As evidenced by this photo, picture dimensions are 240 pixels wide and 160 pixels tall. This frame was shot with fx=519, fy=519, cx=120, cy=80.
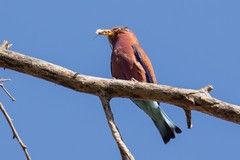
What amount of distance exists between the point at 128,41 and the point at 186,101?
2807 millimetres

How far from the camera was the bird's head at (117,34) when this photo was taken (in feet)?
22.0

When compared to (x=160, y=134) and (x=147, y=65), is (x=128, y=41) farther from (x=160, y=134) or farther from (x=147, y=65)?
(x=160, y=134)

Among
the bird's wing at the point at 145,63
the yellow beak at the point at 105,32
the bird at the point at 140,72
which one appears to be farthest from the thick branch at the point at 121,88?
the yellow beak at the point at 105,32

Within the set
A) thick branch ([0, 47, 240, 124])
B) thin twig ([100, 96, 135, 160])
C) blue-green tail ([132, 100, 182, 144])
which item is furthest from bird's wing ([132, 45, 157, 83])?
thin twig ([100, 96, 135, 160])

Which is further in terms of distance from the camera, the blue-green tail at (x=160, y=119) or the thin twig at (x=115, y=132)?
the blue-green tail at (x=160, y=119)

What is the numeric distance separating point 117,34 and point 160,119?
129cm

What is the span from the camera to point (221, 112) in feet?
12.6

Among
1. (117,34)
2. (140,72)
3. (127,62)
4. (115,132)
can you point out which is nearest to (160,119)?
(140,72)

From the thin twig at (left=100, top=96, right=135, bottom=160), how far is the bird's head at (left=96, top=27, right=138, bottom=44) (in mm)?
2741

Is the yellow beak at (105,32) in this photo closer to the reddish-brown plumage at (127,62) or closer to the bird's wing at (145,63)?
the reddish-brown plumage at (127,62)

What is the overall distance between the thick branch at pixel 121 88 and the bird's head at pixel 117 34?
2491 mm

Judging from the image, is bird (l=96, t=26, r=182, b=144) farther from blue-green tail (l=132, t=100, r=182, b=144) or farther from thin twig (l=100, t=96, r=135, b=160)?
thin twig (l=100, t=96, r=135, b=160)

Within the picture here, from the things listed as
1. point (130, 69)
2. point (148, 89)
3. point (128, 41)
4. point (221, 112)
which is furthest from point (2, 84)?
point (128, 41)

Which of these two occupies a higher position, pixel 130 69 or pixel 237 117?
pixel 130 69
